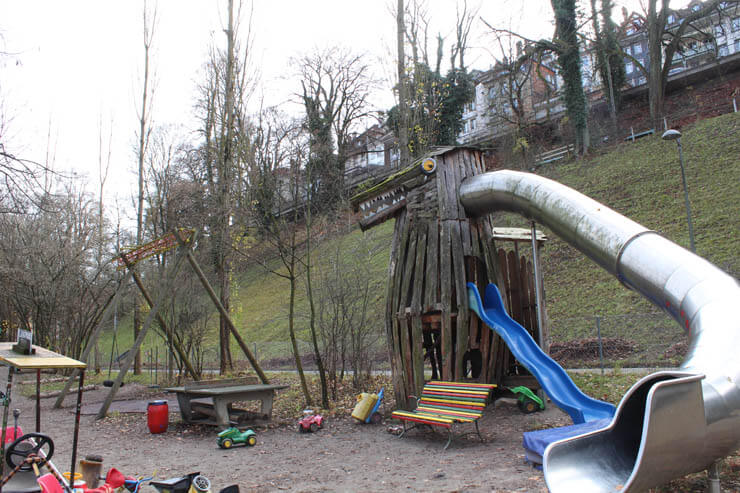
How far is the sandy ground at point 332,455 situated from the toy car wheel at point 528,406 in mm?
149

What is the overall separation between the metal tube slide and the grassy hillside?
28.7 feet

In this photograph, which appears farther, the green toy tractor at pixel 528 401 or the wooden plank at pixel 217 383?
the wooden plank at pixel 217 383

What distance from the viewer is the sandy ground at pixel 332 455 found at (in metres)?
5.85

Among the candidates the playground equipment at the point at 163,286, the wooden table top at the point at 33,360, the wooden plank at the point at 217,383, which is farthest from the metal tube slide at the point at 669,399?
the playground equipment at the point at 163,286

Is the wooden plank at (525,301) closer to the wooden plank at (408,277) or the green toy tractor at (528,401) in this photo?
the green toy tractor at (528,401)

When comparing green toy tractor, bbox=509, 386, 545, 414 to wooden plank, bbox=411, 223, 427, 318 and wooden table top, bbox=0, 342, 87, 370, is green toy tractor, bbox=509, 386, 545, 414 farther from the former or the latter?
wooden table top, bbox=0, 342, 87, 370

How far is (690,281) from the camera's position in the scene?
15.3 ft

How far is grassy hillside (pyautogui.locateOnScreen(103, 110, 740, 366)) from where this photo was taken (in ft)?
51.4

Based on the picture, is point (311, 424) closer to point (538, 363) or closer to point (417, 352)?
point (417, 352)

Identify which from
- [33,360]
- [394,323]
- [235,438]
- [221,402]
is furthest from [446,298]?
[33,360]

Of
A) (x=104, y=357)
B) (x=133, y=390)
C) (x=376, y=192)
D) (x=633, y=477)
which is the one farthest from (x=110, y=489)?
(x=104, y=357)

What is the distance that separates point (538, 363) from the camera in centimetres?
776

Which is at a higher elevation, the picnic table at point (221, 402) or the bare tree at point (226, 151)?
the bare tree at point (226, 151)

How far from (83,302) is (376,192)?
18.5m
